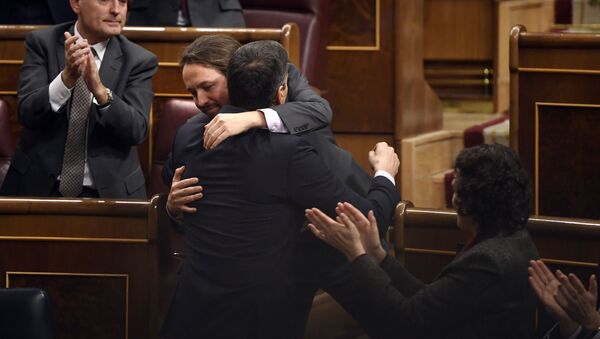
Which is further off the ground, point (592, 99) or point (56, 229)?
point (592, 99)

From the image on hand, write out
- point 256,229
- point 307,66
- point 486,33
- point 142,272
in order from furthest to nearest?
point 486,33 → point 307,66 → point 142,272 → point 256,229

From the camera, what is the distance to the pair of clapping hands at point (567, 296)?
2.78ft

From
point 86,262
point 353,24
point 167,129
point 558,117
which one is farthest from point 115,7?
point 353,24

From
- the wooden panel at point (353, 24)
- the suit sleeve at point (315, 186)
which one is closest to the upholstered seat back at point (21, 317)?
the suit sleeve at point (315, 186)

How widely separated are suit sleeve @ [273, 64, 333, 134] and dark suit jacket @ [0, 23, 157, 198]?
11.6 inches

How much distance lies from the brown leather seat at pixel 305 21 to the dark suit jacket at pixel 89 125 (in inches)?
19.8

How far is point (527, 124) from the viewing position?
1321 millimetres

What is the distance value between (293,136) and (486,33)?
155 centimetres

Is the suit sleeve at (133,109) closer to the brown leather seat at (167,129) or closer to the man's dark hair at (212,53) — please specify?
the brown leather seat at (167,129)

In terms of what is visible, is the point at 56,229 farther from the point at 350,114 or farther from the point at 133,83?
→ the point at 350,114

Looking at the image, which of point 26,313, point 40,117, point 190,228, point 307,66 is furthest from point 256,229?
point 307,66

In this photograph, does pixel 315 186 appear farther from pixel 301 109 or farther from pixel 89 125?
pixel 89 125

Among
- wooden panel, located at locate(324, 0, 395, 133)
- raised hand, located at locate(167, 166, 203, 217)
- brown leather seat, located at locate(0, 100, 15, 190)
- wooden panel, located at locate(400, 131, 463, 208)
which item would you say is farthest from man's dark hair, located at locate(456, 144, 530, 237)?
wooden panel, located at locate(324, 0, 395, 133)

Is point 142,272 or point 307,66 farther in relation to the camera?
point 307,66
